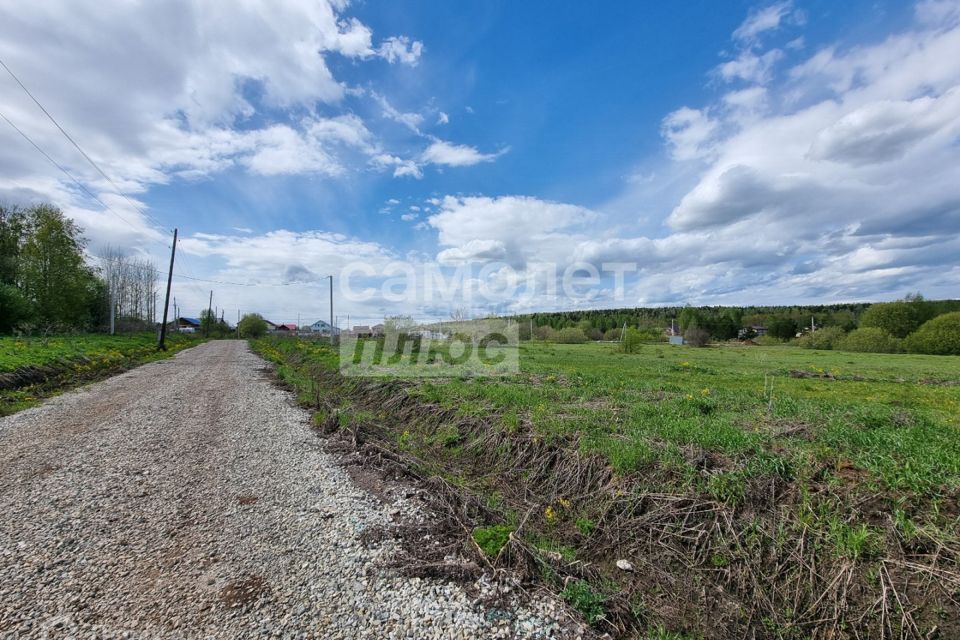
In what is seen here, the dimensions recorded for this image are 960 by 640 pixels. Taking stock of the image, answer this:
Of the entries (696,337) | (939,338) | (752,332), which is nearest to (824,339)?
(939,338)

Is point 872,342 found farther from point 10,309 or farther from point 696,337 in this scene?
point 10,309

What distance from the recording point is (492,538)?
12.7 ft

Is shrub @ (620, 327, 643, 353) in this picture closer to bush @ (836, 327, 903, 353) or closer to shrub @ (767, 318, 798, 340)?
bush @ (836, 327, 903, 353)

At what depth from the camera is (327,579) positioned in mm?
3320

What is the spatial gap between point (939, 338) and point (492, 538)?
55843 mm

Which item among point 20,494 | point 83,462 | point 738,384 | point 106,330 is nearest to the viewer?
point 20,494

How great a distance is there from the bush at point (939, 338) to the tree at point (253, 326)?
85110 mm

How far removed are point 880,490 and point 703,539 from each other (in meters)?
1.77

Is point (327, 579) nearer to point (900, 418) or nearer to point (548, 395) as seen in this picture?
point (548, 395)

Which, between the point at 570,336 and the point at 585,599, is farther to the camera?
the point at 570,336

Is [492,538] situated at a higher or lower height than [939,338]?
lower

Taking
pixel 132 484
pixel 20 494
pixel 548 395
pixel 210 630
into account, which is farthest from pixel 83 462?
pixel 548 395

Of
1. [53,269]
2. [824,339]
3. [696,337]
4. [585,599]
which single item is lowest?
[585,599]

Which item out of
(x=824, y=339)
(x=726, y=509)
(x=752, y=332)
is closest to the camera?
(x=726, y=509)
